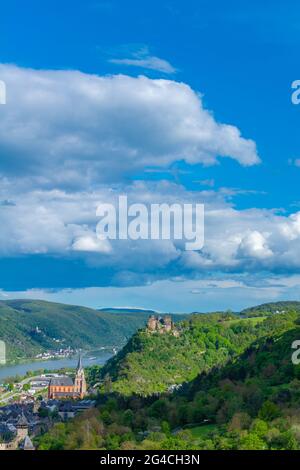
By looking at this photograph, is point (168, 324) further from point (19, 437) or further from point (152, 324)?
point (19, 437)

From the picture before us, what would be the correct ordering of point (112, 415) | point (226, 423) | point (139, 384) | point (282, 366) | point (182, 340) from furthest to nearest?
point (182, 340)
point (139, 384)
point (282, 366)
point (112, 415)
point (226, 423)

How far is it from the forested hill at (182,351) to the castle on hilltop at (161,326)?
1.48 meters

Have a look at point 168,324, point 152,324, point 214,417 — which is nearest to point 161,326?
point 152,324

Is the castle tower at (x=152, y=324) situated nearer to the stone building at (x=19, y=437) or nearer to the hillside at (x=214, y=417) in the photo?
the hillside at (x=214, y=417)

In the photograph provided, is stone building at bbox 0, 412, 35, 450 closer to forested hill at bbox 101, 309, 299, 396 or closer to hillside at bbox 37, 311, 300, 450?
hillside at bbox 37, 311, 300, 450

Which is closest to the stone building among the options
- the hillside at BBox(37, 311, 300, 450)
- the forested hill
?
the hillside at BBox(37, 311, 300, 450)

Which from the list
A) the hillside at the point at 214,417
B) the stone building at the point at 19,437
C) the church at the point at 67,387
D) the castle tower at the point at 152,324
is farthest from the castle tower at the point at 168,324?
the stone building at the point at 19,437

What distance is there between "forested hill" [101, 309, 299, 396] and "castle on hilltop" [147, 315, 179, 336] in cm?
148

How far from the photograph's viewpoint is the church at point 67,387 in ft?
340
